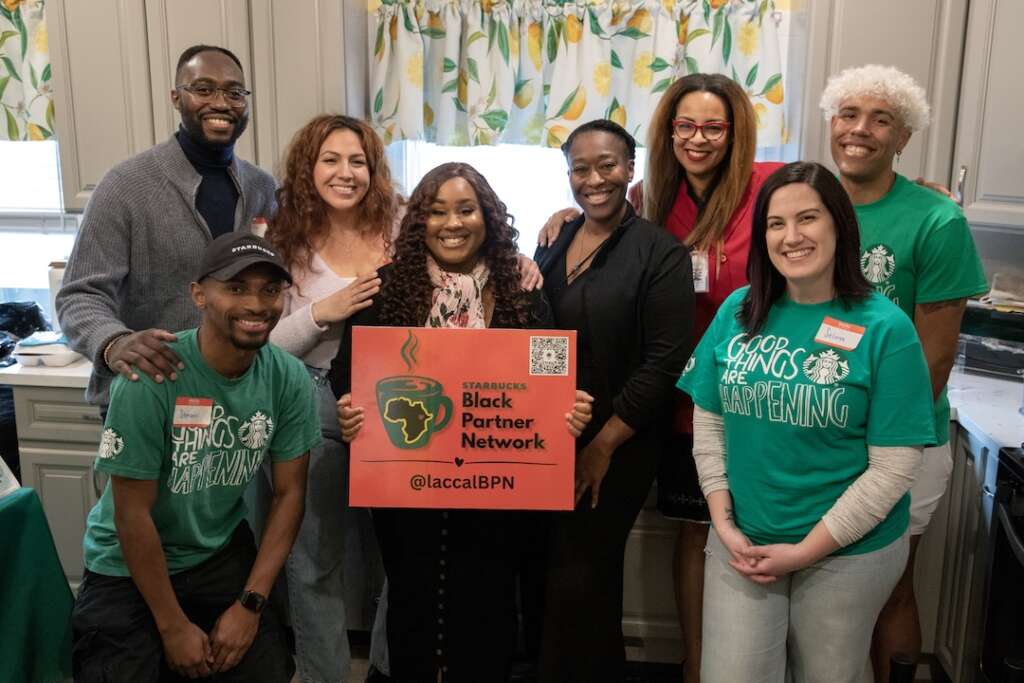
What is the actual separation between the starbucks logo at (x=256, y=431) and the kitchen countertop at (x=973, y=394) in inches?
42.8

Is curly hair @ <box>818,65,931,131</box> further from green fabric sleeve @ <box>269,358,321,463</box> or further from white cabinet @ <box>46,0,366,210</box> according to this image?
white cabinet @ <box>46,0,366,210</box>

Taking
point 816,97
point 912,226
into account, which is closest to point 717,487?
point 912,226

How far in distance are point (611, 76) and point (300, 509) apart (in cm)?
173

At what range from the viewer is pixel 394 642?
6.08 feet

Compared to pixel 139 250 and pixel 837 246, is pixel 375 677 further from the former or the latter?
pixel 837 246

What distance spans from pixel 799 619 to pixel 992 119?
1.57m

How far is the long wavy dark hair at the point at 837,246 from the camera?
56.7 inches

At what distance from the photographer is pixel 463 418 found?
173 cm

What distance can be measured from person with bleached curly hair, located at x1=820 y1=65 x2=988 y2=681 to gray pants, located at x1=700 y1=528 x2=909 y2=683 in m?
0.50

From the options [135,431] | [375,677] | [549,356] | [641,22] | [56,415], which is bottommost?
[375,677]

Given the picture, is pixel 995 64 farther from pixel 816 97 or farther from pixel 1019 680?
pixel 1019 680

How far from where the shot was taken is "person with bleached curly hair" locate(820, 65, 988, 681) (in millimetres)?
1749

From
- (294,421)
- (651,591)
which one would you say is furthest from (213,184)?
(651,591)

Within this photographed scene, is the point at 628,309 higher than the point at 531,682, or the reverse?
the point at 628,309
